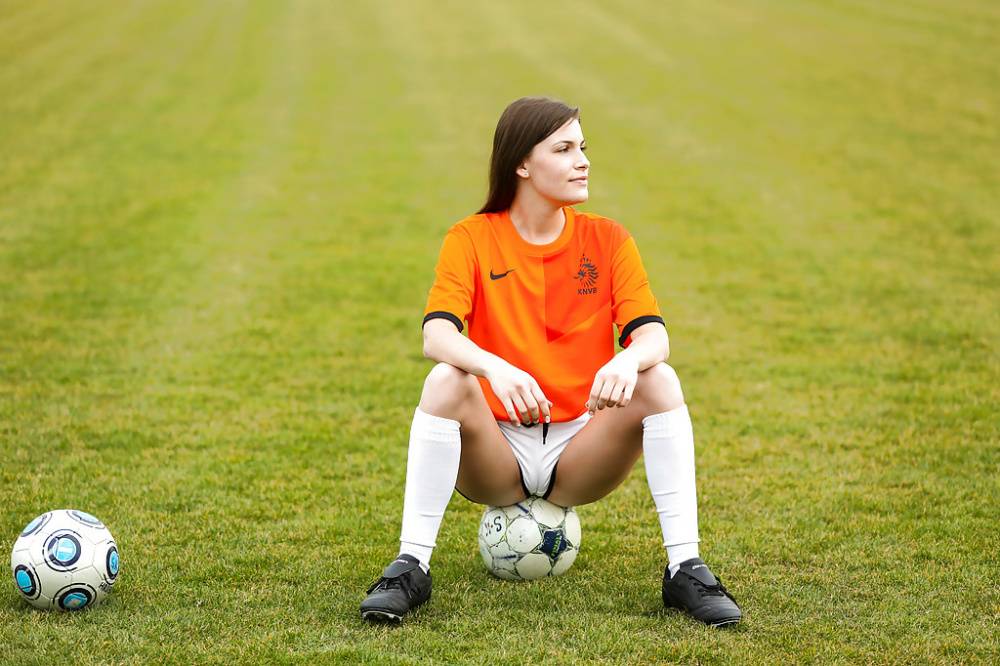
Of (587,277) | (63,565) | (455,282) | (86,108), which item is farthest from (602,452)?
(86,108)

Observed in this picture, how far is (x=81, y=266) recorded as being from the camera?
11211 mm

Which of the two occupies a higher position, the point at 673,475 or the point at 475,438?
the point at 475,438

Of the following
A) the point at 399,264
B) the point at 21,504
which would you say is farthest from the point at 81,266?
the point at 21,504

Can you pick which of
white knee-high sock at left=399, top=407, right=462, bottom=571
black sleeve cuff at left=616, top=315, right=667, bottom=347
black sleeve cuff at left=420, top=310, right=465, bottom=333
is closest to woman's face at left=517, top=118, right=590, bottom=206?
black sleeve cuff at left=616, top=315, right=667, bottom=347

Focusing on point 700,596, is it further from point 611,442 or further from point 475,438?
point 475,438

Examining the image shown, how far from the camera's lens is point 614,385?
434 cm

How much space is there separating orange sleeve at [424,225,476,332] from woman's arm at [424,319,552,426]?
0.39ft

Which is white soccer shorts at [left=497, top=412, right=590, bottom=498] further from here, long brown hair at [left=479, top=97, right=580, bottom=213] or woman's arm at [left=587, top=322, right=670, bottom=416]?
long brown hair at [left=479, top=97, right=580, bottom=213]

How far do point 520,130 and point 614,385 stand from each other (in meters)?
1.19

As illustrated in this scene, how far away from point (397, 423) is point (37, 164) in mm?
9827

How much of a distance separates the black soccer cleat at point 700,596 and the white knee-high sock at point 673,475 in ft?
0.16

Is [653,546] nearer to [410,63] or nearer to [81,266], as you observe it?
[81,266]

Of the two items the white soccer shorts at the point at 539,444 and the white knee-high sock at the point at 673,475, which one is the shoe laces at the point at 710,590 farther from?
the white soccer shorts at the point at 539,444

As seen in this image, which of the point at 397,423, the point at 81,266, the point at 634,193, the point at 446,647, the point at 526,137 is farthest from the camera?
the point at 634,193
